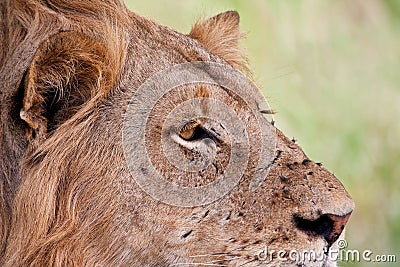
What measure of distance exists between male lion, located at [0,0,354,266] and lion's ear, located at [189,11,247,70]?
0.63 meters

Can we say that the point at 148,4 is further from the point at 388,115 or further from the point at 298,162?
the point at 298,162

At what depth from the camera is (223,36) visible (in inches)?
150

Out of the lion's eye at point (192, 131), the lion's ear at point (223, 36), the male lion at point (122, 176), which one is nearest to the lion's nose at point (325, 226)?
the male lion at point (122, 176)

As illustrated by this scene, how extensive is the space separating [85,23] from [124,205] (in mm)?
589

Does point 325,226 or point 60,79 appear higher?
point 60,79

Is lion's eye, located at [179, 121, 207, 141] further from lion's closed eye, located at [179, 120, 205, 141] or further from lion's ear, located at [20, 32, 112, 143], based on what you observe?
lion's ear, located at [20, 32, 112, 143]

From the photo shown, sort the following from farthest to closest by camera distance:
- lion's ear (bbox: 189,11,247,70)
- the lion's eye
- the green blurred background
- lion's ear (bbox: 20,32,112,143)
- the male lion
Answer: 1. the green blurred background
2. lion's ear (bbox: 189,11,247,70)
3. the lion's eye
4. the male lion
5. lion's ear (bbox: 20,32,112,143)

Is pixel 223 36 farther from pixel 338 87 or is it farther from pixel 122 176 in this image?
pixel 338 87

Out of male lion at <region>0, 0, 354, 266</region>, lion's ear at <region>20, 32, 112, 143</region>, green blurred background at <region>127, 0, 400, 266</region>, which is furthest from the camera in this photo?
green blurred background at <region>127, 0, 400, 266</region>

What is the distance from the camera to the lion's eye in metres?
3.04

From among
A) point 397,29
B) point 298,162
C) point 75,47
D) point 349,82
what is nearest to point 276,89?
point 349,82

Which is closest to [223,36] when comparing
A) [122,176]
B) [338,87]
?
[122,176]

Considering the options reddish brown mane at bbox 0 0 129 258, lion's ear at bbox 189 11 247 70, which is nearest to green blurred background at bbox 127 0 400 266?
lion's ear at bbox 189 11 247 70

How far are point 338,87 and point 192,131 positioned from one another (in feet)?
13.5
